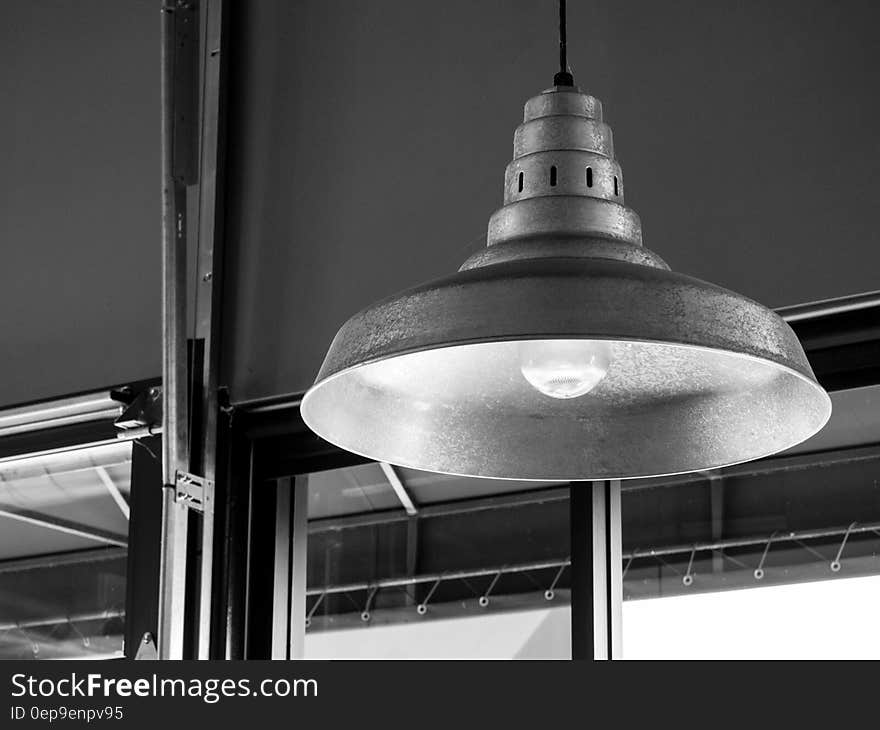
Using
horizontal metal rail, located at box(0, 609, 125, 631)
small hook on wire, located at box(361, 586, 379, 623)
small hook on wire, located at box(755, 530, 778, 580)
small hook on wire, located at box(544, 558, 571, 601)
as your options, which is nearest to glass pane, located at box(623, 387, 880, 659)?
small hook on wire, located at box(755, 530, 778, 580)

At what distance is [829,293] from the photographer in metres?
1.91

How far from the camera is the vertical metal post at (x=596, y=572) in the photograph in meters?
2.06

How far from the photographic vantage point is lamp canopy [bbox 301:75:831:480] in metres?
0.95

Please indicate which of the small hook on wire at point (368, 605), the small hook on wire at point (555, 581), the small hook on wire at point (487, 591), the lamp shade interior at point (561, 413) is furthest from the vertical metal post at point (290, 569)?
the lamp shade interior at point (561, 413)

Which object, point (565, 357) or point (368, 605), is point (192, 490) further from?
point (565, 357)

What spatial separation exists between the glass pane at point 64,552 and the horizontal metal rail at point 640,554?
43 centimetres

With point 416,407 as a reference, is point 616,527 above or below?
above

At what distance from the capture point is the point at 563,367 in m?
1.07

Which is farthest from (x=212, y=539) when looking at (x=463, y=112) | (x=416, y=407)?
(x=416, y=407)

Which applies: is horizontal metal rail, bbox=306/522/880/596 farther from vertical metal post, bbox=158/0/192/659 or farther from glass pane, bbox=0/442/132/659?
glass pane, bbox=0/442/132/659

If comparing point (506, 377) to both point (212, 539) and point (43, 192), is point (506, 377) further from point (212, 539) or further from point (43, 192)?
point (43, 192)

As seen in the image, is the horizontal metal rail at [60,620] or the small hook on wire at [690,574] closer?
the small hook on wire at [690,574]

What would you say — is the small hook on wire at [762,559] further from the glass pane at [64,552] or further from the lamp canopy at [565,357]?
the glass pane at [64,552]

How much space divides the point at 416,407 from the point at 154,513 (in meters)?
1.28
